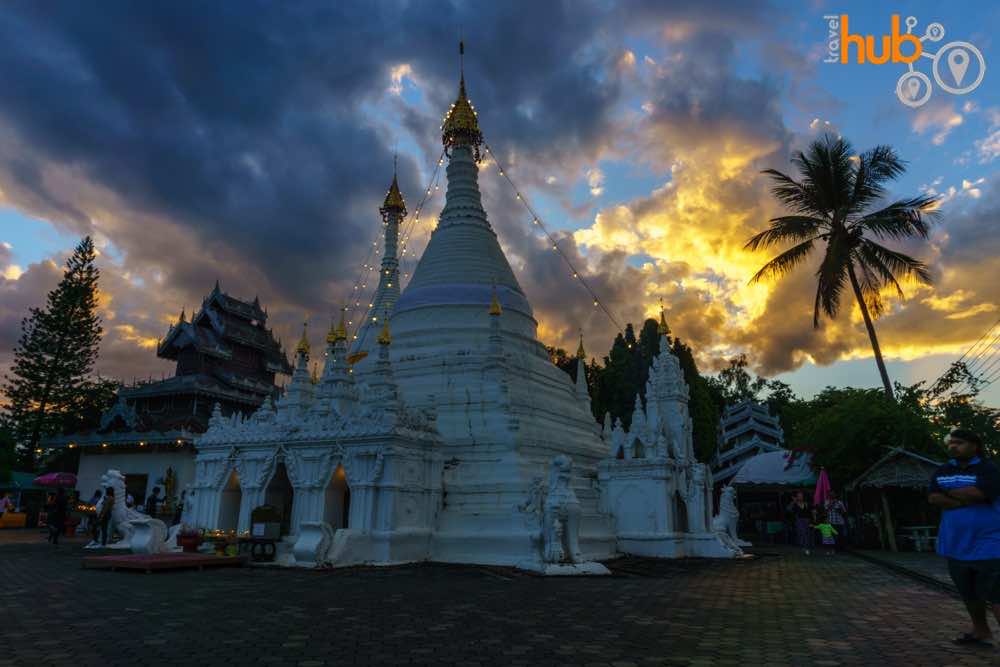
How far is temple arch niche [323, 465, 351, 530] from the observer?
19.9 meters

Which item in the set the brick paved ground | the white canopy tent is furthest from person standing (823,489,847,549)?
the brick paved ground

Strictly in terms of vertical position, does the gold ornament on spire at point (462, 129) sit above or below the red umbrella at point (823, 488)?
above

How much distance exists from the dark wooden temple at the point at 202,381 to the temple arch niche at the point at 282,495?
60.9 feet

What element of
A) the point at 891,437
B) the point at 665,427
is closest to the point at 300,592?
the point at 665,427

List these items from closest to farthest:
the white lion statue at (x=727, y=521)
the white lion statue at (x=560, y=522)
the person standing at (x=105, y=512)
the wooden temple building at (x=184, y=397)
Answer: the white lion statue at (x=560, y=522) < the person standing at (x=105, y=512) < the white lion statue at (x=727, y=521) < the wooden temple building at (x=184, y=397)

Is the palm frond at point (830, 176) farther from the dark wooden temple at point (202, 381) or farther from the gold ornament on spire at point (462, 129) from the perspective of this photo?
the dark wooden temple at point (202, 381)

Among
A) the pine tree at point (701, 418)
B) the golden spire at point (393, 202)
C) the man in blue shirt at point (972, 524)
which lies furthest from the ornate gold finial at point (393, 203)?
the man in blue shirt at point (972, 524)

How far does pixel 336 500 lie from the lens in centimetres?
2036

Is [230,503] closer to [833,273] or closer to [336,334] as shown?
[336,334]

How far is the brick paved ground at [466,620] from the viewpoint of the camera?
267 inches

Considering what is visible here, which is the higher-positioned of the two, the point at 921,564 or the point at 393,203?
the point at 393,203

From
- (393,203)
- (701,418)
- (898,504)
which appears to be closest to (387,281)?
(393,203)

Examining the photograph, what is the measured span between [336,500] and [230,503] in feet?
17.1

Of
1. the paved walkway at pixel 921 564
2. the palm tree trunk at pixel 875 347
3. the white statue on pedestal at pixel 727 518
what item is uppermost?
the palm tree trunk at pixel 875 347
